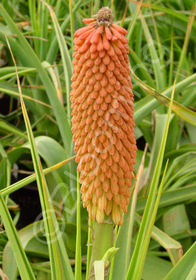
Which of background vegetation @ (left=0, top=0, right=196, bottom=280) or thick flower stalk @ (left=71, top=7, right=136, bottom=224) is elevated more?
thick flower stalk @ (left=71, top=7, right=136, bottom=224)

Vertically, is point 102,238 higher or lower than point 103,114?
lower

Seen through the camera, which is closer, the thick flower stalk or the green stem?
the thick flower stalk

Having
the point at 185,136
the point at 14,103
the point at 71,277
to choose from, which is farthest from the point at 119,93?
the point at 14,103

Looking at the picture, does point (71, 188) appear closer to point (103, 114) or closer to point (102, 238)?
point (102, 238)

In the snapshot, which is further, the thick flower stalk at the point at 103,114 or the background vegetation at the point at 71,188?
the background vegetation at the point at 71,188

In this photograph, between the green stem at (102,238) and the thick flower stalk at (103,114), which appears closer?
the thick flower stalk at (103,114)

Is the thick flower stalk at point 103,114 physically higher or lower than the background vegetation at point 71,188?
higher

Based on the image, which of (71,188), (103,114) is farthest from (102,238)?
(71,188)

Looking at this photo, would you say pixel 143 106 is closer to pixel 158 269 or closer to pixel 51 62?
pixel 158 269
